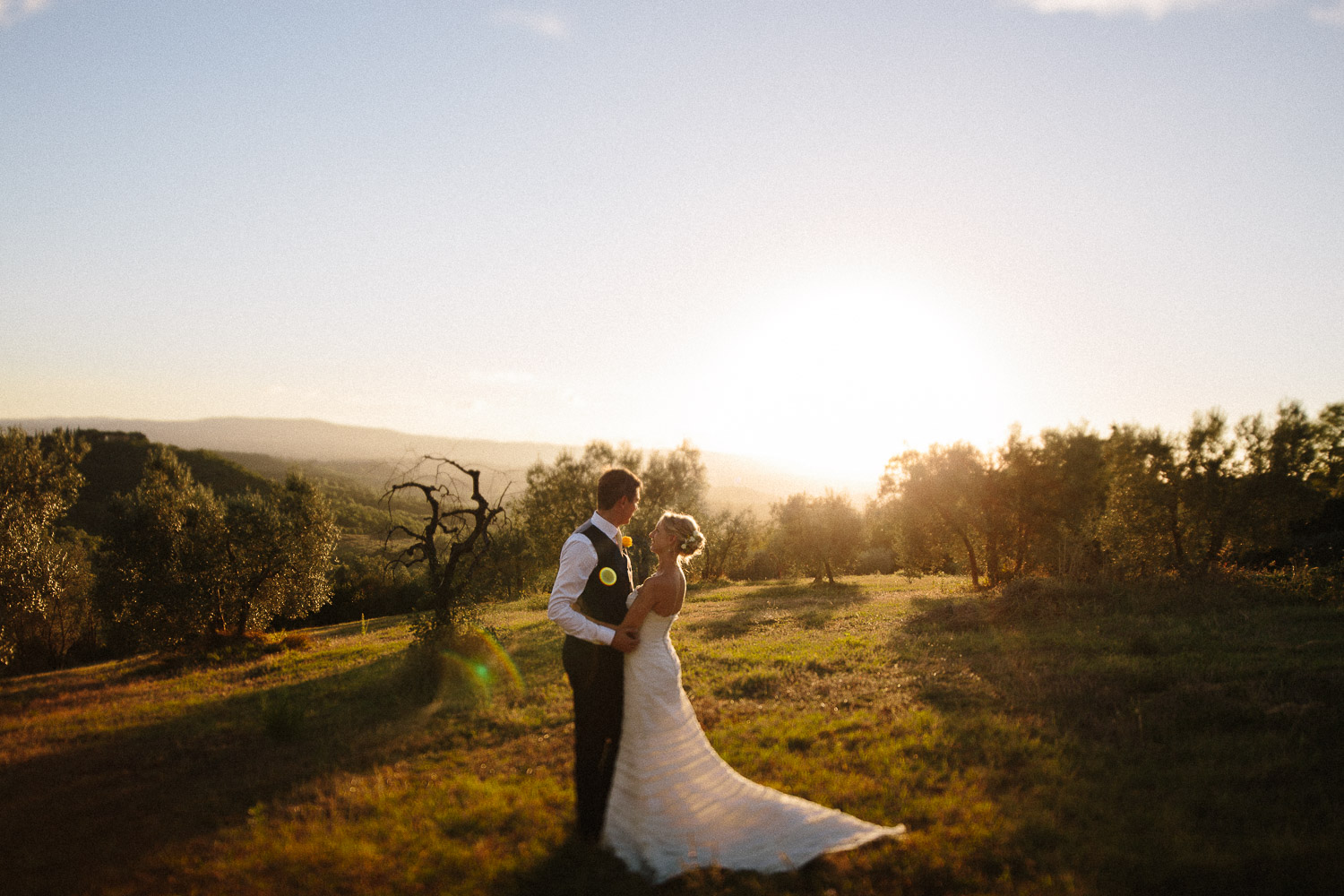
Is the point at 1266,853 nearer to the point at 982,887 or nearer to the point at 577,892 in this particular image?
the point at 982,887

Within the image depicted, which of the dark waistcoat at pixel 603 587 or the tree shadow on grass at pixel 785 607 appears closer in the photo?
the dark waistcoat at pixel 603 587

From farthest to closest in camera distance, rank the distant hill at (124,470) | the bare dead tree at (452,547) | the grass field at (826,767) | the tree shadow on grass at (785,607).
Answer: the distant hill at (124,470) < the tree shadow on grass at (785,607) < the bare dead tree at (452,547) < the grass field at (826,767)

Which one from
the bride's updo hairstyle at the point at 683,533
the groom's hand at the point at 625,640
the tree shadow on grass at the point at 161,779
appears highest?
the bride's updo hairstyle at the point at 683,533

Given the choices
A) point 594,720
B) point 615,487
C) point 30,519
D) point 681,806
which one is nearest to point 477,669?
point 594,720

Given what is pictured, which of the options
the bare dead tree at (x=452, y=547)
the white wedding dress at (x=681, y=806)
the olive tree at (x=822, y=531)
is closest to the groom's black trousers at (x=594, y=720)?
the white wedding dress at (x=681, y=806)

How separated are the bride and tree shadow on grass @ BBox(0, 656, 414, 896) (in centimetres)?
521

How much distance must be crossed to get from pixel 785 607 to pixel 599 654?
2303 cm

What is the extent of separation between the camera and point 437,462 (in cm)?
1511

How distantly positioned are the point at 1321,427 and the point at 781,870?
27771mm

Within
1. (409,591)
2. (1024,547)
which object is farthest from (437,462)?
(409,591)

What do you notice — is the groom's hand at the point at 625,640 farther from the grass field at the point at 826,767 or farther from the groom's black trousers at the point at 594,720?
the grass field at the point at 826,767

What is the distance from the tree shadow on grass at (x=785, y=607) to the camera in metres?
21.9

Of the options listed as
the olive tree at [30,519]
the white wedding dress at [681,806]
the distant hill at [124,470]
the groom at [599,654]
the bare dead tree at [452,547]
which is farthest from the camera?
the distant hill at [124,470]

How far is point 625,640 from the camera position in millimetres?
6211
